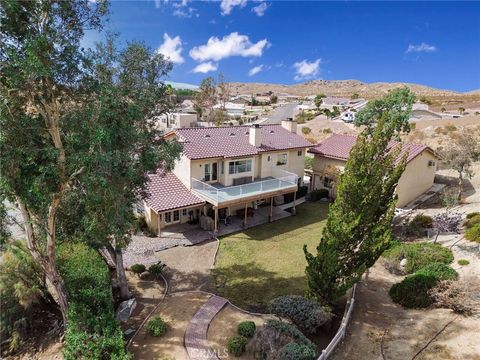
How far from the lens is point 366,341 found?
1279cm

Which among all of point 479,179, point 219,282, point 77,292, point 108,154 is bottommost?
point 219,282

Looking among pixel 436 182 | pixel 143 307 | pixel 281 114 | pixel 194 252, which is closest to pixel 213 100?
pixel 281 114

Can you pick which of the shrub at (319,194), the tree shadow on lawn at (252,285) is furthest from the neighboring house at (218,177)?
the tree shadow on lawn at (252,285)

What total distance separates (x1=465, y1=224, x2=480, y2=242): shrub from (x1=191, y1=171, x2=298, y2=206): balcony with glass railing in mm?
12386

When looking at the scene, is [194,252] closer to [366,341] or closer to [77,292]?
[77,292]

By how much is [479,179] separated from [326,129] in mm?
29863

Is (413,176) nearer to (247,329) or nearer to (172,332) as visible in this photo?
(247,329)

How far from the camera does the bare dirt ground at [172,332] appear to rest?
11925 mm

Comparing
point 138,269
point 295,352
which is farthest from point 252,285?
point 295,352

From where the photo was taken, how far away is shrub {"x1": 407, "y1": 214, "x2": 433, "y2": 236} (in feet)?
76.4

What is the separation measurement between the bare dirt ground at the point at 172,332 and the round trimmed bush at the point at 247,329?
2350 millimetres

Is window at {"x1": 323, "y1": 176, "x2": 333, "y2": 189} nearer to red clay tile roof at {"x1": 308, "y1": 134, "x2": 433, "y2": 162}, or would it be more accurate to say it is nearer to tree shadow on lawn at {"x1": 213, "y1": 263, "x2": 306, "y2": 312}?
red clay tile roof at {"x1": 308, "y1": 134, "x2": 433, "y2": 162}

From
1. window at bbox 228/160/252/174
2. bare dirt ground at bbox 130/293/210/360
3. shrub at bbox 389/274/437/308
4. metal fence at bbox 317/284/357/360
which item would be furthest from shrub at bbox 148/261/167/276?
shrub at bbox 389/274/437/308

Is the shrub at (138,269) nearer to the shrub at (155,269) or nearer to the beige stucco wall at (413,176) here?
the shrub at (155,269)
